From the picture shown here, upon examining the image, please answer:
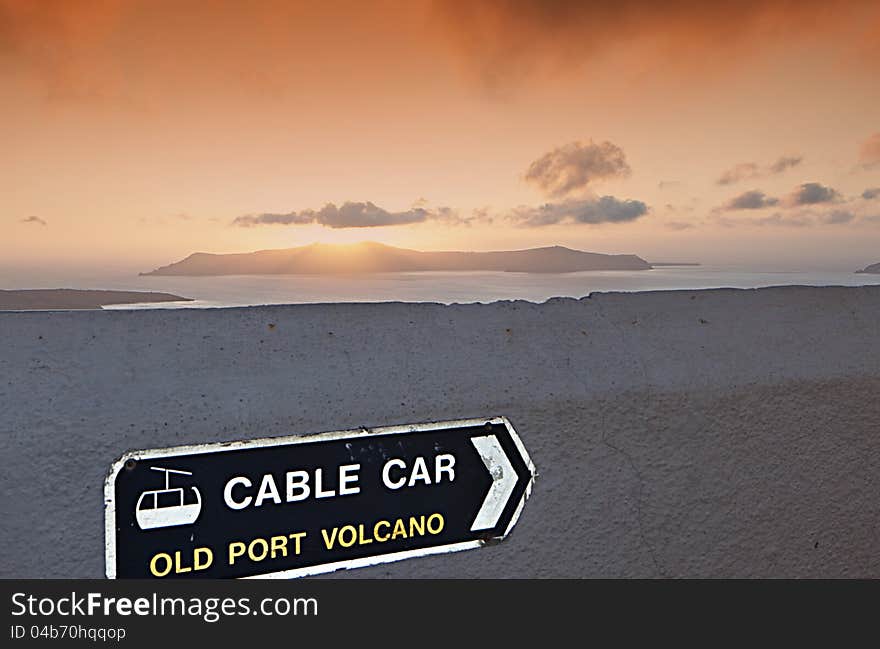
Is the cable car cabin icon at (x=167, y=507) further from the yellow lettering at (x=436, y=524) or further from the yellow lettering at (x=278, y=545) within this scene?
the yellow lettering at (x=436, y=524)

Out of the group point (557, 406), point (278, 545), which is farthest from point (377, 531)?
point (557, 406)

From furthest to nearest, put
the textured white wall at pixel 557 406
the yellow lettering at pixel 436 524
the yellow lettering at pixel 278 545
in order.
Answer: the yellow lettering at pixel 436 524 → the yellow lettering at pixel 278 545 → the textured white wall at pixel 557 406

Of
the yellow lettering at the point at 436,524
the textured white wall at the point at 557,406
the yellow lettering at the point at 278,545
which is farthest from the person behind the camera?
A: the yellow lettering at the point at 436,524

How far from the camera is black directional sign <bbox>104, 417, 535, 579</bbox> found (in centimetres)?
143

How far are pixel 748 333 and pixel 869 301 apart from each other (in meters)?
0.46

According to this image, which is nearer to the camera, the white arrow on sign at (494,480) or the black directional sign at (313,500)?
the black directional sign at (313,500)

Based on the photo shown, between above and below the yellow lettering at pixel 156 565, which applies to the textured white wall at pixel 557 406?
above

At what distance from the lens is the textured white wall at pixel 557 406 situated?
141cm

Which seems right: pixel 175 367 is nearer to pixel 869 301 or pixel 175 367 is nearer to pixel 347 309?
pixel 347 309

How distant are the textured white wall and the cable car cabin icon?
68mm

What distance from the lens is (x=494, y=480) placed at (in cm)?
167

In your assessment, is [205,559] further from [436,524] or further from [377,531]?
[436,524]

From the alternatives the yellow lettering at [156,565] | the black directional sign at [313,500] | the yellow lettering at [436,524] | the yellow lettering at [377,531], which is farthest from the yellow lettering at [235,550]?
the yellow lettering at [436,524]

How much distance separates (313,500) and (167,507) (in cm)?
27
